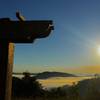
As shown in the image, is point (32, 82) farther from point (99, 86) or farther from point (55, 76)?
point (99, 86)

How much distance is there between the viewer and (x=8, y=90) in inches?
153

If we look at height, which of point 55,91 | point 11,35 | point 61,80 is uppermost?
point 61,80

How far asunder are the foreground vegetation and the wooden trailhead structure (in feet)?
29.0

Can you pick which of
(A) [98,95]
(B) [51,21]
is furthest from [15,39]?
(A) [98,95]

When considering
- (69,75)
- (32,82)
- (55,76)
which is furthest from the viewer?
(32,82)

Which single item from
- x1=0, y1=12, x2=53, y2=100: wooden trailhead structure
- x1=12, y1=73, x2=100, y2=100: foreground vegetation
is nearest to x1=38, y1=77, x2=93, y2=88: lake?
x1=12, y1=73, x2=100, y2=100: foreground vegetation

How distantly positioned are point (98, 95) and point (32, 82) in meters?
6.59

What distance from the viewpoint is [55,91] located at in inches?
672

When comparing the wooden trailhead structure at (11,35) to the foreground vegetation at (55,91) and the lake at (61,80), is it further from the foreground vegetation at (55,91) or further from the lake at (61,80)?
the lake at (61,80)

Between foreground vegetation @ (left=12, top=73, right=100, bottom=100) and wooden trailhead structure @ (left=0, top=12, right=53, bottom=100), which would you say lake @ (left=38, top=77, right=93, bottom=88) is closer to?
foreground vegetation @ (left=12, top=73, right=100, bottom=100)

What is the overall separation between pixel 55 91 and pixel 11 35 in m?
13.5

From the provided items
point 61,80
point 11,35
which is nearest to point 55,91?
point 61,80

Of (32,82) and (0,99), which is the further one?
(32,82)

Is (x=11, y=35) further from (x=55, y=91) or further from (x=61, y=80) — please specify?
(x=55, y=91)
